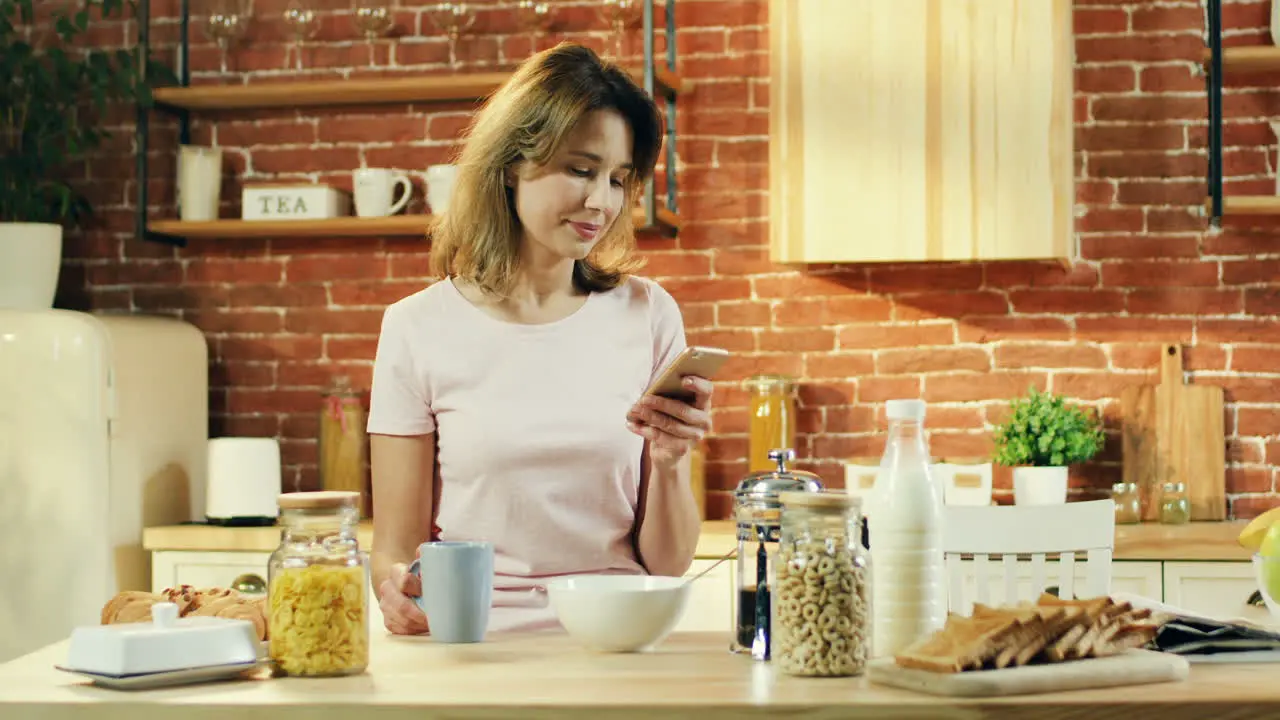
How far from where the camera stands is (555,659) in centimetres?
161

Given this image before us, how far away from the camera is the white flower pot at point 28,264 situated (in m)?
3.72

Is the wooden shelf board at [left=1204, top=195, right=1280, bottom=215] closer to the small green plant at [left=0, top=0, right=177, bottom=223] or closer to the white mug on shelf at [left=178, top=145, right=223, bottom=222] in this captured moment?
the white mug on shelf at [left=178, top=145, right=223, bottom=222]

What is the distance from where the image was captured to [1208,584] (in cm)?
328

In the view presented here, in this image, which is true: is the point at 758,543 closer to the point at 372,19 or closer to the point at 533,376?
the point at 533,376

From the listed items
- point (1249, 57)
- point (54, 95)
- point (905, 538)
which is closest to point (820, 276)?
point (1249, 57)

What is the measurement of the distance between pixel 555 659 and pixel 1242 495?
104 inches

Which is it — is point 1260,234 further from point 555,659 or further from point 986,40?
point 555,659

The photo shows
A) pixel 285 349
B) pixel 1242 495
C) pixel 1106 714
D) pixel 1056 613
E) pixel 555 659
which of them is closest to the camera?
pixel 1106 714

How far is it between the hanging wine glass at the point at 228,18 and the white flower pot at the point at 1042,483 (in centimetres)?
231

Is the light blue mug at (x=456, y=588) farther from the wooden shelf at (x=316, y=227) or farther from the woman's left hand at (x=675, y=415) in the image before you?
the wooden shelf at (x=316, y=227)

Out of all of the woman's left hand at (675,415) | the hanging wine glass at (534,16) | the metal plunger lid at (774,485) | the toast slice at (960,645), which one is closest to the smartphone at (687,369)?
the woman's left hand at (675,415)

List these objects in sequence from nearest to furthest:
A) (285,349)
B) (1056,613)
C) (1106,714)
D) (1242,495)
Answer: (1106,714), (1056,613), (1242,495), (285,349)

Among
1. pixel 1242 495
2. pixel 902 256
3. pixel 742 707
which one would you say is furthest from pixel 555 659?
pixel 1242 495

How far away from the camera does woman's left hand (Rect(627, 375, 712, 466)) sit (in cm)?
178
